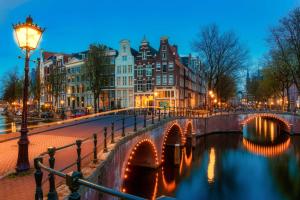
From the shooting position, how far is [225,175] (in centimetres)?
2058

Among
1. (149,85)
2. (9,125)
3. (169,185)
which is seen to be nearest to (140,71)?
(149,85)

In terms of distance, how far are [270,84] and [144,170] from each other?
3651 centimetres

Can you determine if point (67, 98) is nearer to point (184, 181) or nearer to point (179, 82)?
point (179, 82)

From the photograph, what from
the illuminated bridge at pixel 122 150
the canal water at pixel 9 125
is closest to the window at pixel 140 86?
the illuminated bridge at pixel 122 150

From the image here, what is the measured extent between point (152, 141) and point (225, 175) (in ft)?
21.0

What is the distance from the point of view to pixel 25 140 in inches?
303

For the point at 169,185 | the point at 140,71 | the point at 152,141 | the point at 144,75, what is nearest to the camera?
the point at 169,185

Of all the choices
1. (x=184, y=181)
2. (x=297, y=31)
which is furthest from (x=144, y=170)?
(x=297, y=31)

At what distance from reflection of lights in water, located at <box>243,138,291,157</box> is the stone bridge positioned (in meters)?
6.52

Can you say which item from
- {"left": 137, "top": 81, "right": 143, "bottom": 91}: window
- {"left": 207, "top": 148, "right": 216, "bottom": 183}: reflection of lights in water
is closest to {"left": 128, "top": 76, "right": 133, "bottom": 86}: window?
{"left": 137, "top": 81, "right": 143, "bottom": 91}: window

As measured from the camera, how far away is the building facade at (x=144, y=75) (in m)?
48.6

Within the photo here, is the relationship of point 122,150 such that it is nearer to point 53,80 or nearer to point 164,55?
point 164,55

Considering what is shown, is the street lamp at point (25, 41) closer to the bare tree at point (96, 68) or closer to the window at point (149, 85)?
the bare tree at point (96, 68)

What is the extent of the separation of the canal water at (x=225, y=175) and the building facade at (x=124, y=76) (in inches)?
876
